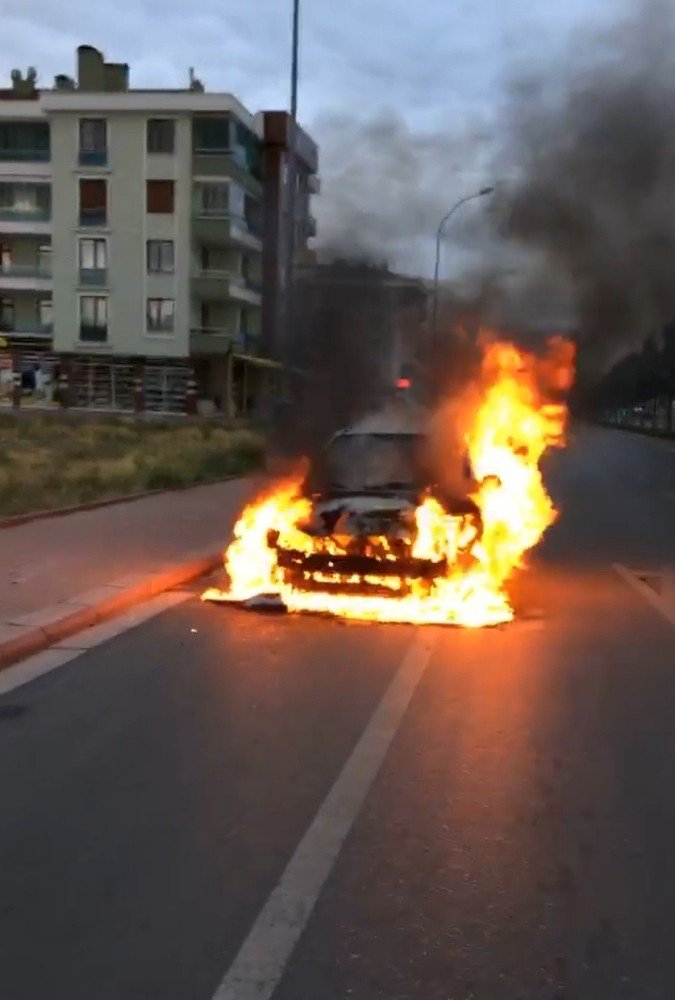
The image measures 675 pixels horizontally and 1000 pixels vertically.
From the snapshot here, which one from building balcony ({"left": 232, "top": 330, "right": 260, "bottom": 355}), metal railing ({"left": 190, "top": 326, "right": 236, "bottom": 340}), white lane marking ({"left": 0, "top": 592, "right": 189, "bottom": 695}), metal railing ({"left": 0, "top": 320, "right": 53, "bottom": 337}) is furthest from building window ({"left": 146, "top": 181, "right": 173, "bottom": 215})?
white lane marking ({"left": 0, "top": 592, "right": 189, "bottom": 695})

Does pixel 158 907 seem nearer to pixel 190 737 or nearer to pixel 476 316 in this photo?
pixel 190 737

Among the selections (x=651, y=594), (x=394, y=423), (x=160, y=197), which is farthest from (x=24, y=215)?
(x=651, y=594)

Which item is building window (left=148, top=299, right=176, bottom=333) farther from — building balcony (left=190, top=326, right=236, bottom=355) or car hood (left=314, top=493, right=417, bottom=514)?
car hood (left=314, top=493, right=417, bottom=514)

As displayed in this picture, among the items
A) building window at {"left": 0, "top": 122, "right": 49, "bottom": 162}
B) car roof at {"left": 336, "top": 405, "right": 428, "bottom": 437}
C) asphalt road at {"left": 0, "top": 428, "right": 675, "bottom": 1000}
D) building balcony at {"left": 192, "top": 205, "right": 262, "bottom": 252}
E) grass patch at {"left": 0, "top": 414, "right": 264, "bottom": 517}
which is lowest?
grass patch at {"left": 0, "top": 414, "right": 264, "bottom": 517}

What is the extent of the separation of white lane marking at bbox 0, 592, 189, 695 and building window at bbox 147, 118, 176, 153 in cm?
4339

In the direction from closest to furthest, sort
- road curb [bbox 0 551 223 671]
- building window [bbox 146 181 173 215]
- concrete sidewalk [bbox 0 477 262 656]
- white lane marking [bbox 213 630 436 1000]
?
white lane marking [bbox 213 630 436 1000], road curb [bbox 0 551 223 671], concrete sidewalk [bbox 0 477 262 656], building window [bbox 146 181 173 215]

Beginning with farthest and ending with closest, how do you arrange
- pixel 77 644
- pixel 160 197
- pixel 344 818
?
pixel 160 197 < pixel 77 644 < pixel 344 818

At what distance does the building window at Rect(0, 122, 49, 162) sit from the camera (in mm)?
54469

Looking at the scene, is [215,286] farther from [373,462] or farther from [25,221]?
[373,462]

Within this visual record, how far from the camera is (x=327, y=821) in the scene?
4.95 meters

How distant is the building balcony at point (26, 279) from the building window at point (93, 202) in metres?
3.67

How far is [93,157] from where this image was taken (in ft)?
170

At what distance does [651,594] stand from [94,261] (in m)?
45.0

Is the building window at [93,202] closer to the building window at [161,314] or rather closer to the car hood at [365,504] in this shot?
the building window at [161,314]
